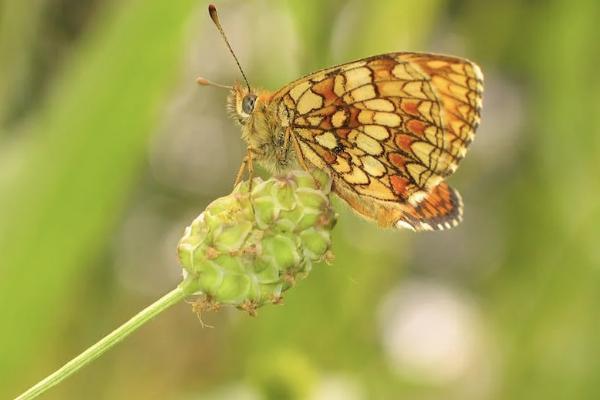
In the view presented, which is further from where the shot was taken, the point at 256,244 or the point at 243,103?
the point at 243,103

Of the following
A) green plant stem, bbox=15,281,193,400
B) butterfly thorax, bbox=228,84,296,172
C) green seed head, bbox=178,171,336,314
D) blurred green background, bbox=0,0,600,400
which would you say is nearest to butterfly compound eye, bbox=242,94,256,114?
butterfly thorax, bbox=228,84,296,172

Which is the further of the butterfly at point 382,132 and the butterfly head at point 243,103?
the butterfly head at point 243,103

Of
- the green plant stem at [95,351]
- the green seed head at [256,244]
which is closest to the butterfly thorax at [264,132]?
the green seed head at [256,244]

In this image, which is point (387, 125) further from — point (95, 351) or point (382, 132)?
point (95, 351)

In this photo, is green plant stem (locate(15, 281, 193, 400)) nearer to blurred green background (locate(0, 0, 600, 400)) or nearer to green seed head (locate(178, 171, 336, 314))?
green seed head (locate(178, 171, 336, 314))

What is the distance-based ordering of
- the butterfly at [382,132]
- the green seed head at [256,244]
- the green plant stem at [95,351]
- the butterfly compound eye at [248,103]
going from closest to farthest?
1. the green plant stem at [95,351]
2. the green seed head at [256,244]
3. the butterfly at [382,132]
4. the butterfly compound eye at [248,103]

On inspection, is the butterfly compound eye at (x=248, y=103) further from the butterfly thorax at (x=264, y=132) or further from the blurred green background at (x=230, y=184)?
the blurred green background at (x=230, y=184)

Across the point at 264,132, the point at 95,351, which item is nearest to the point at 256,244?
the point at 95,351
